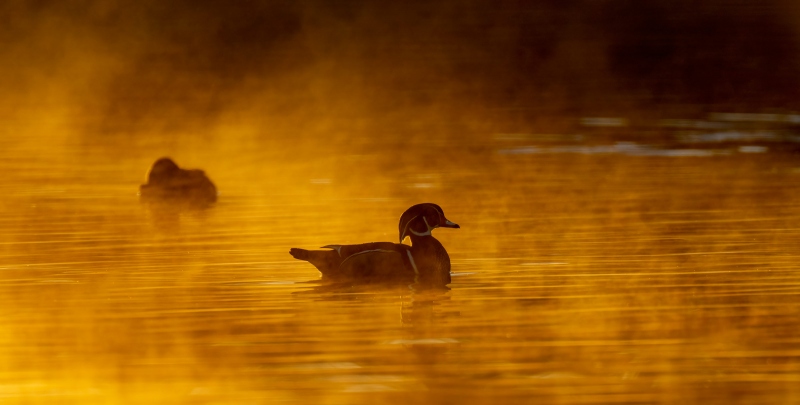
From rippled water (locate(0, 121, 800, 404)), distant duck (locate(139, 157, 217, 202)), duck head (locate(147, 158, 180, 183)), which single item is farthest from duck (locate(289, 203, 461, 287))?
duck head (locate(147, 158, 180, 183))

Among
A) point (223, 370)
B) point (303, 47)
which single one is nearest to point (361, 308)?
point (223, 370)

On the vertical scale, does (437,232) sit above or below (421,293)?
above

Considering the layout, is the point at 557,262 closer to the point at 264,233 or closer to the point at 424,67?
the point at 264,233

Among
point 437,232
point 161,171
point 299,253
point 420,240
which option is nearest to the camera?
point 299,253

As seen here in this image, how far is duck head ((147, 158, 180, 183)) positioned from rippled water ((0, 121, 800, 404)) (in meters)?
0.34

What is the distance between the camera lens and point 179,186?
14133 millimetres

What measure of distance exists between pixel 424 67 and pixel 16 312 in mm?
19194

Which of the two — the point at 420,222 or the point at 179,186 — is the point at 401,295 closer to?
the point at 420,222

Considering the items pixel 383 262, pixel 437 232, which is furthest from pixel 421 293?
pixel 437 232

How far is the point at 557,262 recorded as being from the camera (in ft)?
33.7

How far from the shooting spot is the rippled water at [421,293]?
23.7ft

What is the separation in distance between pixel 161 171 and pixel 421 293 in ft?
18.9

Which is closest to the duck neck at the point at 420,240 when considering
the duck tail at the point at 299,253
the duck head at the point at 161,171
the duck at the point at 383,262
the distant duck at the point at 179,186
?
the duck at the point at 383,262

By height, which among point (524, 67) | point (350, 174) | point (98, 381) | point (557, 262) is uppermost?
point (524, 67)
